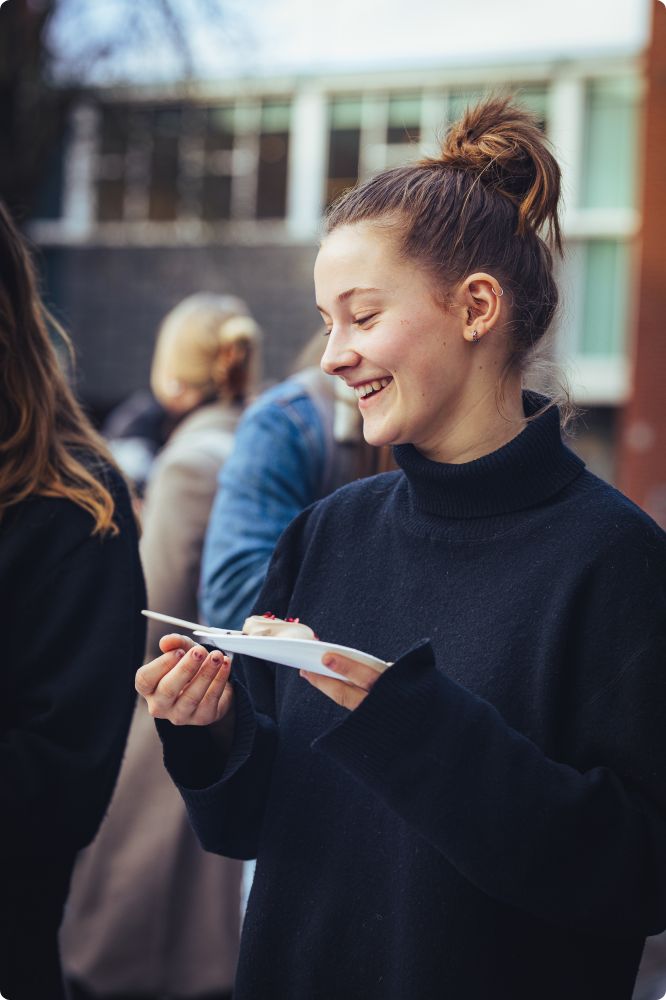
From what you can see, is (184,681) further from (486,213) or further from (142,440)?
(142,440)

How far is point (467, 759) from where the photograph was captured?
1.33 m

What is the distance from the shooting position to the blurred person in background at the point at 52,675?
1806mm

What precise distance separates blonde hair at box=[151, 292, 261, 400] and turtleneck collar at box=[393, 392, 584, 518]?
2.31m

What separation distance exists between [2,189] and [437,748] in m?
13.2

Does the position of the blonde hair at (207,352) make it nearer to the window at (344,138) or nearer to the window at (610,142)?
the window at (610,142)

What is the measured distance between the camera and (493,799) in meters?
1.33

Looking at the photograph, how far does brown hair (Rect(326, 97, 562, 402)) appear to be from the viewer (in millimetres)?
1615

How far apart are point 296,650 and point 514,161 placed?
87 cm

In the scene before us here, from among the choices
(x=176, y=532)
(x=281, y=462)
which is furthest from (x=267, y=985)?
(x=176, y=532)

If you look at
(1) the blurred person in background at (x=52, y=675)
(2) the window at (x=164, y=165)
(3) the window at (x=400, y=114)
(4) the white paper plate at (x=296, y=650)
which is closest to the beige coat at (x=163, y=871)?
(1) the blurred person in background at (x=52, y=675)

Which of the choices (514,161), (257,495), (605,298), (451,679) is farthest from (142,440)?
(605,298)

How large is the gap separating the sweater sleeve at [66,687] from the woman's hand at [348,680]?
2.05 feet

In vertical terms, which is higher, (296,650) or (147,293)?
(296,650)

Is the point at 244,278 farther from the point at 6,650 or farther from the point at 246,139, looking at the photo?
the point at 6,650
